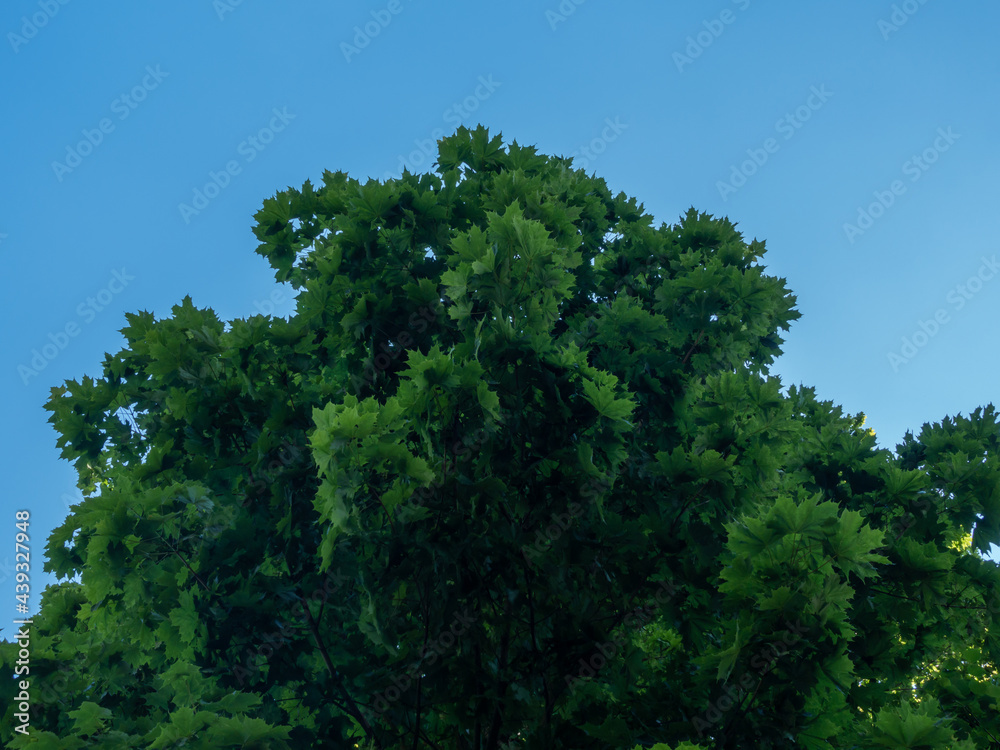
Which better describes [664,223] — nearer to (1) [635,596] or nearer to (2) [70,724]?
(1) [635,596]

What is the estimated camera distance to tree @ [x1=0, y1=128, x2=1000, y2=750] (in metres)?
6.03

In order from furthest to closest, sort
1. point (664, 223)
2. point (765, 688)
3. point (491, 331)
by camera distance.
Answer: point (664, 223)
point (491, 331)
point (765, 688)

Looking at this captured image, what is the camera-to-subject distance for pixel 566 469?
712 centimetres

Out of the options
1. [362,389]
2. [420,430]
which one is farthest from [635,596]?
[362,389]

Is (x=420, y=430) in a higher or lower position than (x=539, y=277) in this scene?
lower

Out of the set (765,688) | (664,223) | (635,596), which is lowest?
(765,688)

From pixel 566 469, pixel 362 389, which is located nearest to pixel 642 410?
pixel 566 469

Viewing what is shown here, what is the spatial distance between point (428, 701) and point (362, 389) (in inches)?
135

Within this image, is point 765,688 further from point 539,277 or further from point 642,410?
point 539,277

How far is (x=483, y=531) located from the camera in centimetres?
660

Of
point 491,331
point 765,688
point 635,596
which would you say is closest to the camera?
point 765,688

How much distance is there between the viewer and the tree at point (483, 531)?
19.8 ft

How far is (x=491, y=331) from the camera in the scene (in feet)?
22.6

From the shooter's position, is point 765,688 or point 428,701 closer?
point 765,688
